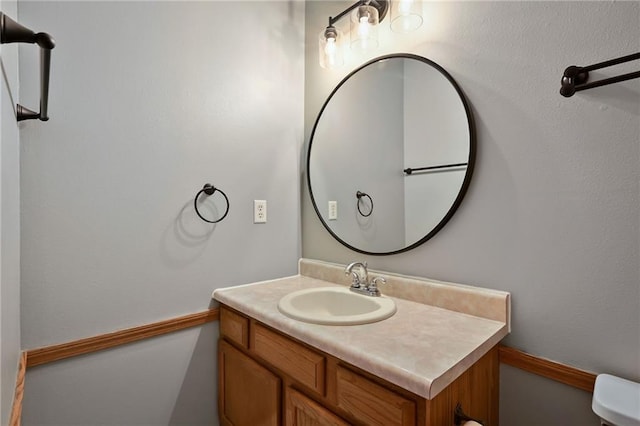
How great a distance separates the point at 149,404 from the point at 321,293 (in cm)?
84

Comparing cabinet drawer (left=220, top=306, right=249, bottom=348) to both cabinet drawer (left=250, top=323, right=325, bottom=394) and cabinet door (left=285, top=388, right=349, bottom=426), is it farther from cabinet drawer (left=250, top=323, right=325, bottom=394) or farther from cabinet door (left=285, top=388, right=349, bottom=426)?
cabinet door (left=285, top=388, right=349, bottom=426)

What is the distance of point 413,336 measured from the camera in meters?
0.96

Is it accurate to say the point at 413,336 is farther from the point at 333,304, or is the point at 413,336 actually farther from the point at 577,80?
the point at 577,80

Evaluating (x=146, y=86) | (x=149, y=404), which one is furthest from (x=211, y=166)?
(x=149, y=404)

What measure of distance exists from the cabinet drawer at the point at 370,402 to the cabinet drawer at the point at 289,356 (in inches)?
3.4

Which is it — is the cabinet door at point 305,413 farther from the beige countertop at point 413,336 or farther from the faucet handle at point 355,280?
the faucet handle at point 355,280

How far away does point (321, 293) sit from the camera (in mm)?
1446

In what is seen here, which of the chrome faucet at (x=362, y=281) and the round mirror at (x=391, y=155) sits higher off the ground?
the round mirror at (x=391, y=155)

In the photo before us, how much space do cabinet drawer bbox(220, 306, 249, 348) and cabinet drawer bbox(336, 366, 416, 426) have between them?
52 centimetres

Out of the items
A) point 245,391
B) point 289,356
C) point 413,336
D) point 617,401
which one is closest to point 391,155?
point 413,336

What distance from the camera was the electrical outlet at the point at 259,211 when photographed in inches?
63.6

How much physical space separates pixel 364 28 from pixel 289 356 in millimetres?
1383

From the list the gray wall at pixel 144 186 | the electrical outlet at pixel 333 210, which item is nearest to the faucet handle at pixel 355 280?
the electrical outlet at pixel 333 210

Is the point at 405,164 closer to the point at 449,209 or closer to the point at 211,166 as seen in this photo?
the point at 449,209
